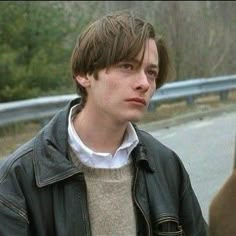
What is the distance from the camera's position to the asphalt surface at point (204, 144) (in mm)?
7113

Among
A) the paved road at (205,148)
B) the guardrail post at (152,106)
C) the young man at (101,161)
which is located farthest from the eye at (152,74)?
the guardrail post at (152,106)

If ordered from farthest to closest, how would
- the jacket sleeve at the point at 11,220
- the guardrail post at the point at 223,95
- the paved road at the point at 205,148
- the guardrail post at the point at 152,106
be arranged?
the guardrail post at the point at 223,95
the guardrail post at the point at 152,106
the paved road at the point at 205,148
the jacket sleeve at the point at 11,220

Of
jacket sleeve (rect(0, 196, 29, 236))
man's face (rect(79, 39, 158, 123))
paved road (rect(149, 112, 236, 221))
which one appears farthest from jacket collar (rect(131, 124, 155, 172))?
paved road (rect(149, 112, 236, 221))

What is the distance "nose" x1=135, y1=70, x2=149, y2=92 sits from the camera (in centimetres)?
215

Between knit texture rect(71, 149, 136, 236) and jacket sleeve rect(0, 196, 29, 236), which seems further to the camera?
knit texture rect(71, 149, 136, 236)

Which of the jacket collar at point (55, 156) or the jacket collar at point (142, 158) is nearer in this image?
the jacket collar at point (55, 156)

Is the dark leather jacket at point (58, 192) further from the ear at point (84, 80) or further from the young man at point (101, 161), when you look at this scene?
the ear at point (84, 80)

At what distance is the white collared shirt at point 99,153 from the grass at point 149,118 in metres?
6.06

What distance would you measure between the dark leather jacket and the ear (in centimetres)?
10

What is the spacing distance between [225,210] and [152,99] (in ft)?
31.9

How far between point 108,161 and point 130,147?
9 cm

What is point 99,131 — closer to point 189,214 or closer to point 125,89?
point 125,89

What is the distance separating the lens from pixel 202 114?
496 inches

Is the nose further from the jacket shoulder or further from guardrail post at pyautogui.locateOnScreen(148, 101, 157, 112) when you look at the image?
guardrail post at pyautogui.locateOnScreen(148, 101, 157, 112)
